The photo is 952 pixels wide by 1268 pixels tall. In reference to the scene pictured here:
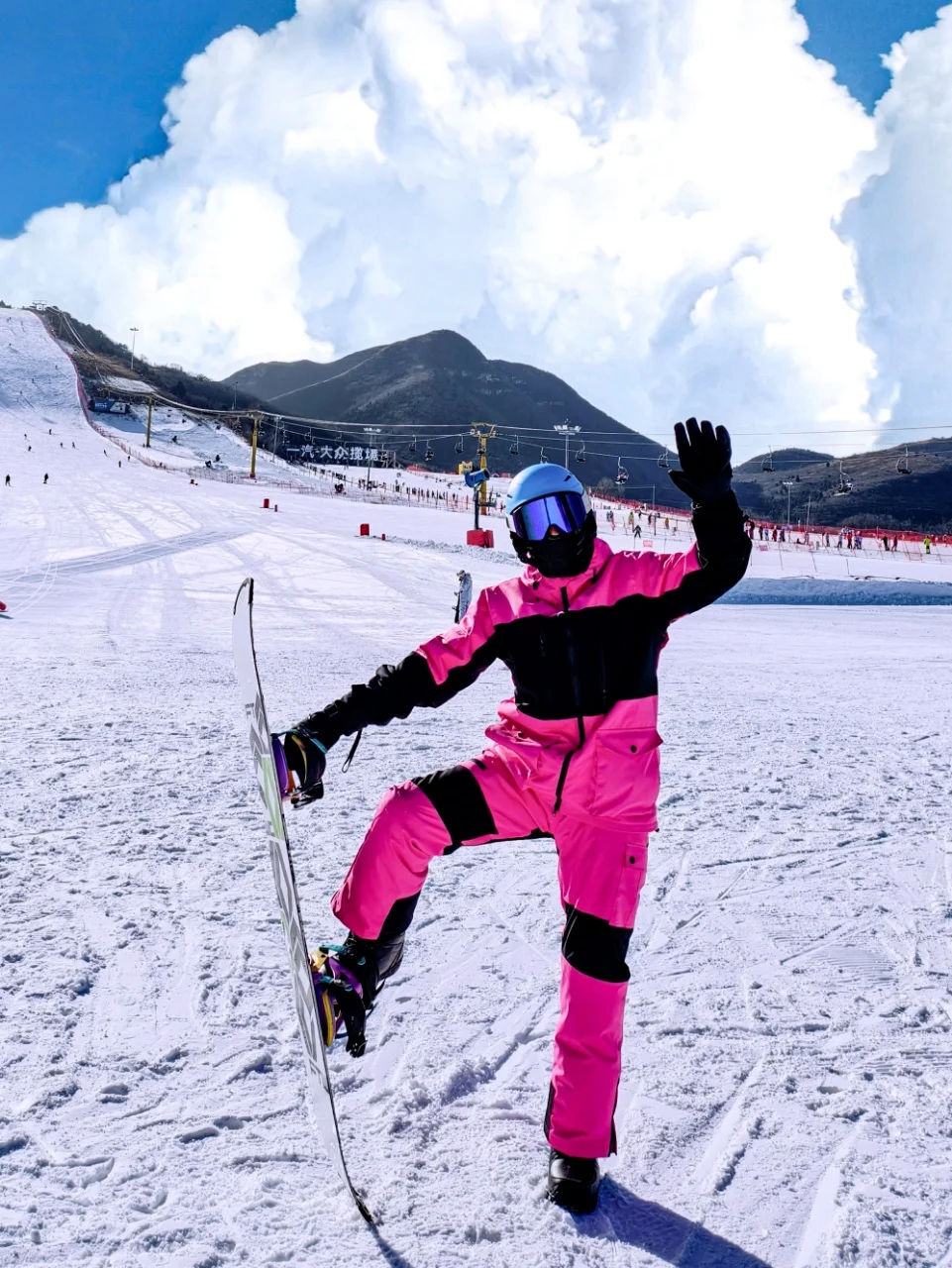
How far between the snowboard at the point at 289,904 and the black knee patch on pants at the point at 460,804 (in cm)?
42

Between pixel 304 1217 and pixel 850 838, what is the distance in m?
3.95

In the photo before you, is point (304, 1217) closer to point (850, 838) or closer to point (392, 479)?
point (850, 838)

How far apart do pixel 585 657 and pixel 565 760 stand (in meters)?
0.29

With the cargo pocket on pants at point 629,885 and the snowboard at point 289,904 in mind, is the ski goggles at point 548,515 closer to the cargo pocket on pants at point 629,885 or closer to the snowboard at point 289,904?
the snowboard at point 289,904

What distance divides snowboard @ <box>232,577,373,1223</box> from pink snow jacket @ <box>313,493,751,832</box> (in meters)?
0.22

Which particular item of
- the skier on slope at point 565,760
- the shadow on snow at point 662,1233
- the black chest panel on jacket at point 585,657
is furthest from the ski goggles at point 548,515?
the shadow on snow at point 662,1233

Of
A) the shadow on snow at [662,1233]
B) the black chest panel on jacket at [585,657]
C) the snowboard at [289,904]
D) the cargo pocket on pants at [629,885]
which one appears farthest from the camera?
the black chest panel on jacket at [585,657]

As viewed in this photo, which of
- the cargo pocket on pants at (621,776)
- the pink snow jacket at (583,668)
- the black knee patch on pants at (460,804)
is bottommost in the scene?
the black knee patch on pants at (460,804)

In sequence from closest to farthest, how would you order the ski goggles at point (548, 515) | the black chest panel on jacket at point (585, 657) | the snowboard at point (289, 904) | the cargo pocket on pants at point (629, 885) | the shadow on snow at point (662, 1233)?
the shadow on snow at point (662, 1233)
the snowboard at point (289, 904)
the cargo pocket on pants at point (629, 885)
the black chest panel on jacket at point (585, 657)
the ski goggles at point (548, 515)

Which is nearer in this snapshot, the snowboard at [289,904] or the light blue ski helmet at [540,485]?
the snowboard at [289,904]

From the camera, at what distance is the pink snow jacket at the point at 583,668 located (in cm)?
247

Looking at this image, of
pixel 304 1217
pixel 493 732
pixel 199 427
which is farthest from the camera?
pixel 199 427

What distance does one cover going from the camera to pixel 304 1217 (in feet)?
7.15

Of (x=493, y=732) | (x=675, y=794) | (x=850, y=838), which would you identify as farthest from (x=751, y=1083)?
(x=675, y=794)
